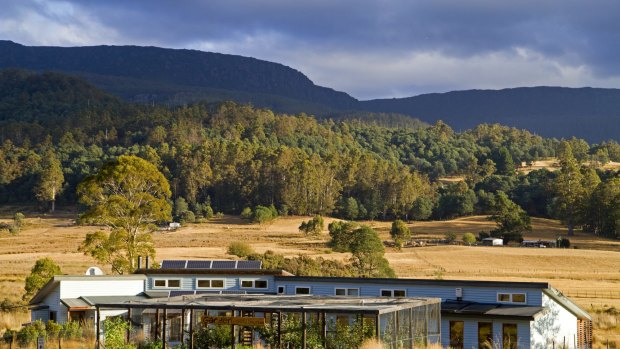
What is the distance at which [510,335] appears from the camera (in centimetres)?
3497

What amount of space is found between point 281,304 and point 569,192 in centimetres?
10519

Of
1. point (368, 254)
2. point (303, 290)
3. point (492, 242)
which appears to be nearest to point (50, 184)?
point (492, 242)

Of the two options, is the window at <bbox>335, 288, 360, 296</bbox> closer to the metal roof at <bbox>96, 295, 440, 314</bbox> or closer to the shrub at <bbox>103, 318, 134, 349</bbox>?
the metal roof at <bbox>96, 295, 440, 314</bbox>

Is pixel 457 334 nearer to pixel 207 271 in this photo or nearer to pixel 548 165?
pixel 207 271

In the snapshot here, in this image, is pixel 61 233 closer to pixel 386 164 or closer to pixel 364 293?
pixel 386 164

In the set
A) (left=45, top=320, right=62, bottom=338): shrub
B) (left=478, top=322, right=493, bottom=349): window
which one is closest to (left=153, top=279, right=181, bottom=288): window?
(left=45, top=320, right=62, bottom=338): shrub

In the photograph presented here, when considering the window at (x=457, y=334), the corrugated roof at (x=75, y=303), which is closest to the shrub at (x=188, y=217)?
the corrugated roof at (x=75, y=303)

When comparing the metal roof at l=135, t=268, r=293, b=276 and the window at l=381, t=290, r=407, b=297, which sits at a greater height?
the metal roof at l=135, t=268, r=293, b=276

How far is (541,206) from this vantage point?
466 feet

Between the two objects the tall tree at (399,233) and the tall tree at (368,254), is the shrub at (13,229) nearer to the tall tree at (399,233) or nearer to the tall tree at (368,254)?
the tall tree at (399,233)

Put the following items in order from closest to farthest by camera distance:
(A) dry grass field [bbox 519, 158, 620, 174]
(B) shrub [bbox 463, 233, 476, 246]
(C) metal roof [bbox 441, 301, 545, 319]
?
(C) metal roof [bbox 441, 301, 545, 319] → (B) shrub [bbox 463, 233, 476, 246] → (A) dry grass field [bbox 519, 158, 620, 174]

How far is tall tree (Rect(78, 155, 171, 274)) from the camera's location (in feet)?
177

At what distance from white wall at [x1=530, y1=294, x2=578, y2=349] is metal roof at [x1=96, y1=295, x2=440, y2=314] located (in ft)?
24.7

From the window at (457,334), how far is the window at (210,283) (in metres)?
12.7
